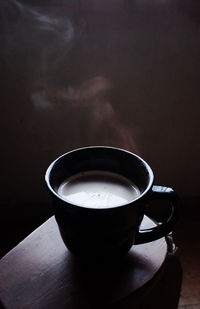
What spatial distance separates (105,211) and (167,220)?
0.14 metres

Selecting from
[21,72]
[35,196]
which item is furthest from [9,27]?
[35,196]

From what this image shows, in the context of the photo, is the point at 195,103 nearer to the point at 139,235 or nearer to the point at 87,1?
the point at 87,1

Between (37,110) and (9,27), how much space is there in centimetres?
28

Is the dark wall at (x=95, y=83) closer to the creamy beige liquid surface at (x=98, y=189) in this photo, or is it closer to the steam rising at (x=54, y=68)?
the steam rising at (x=54, y=68)

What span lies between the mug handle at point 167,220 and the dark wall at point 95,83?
0.65m

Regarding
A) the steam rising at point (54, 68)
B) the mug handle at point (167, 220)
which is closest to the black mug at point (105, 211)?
the mug handle at point (167, 220)

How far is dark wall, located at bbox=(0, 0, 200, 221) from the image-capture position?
3.19 ft

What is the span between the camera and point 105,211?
448 millimetres

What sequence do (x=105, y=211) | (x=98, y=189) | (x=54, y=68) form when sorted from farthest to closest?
(x=54, y=68) → (x=98, y=189) → (x=105, y=211)

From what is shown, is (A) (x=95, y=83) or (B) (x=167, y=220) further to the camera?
(A) (x=95, y=83)

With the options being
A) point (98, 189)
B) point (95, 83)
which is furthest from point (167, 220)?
point (95, 83)

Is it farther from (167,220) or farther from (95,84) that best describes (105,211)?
(95,84)

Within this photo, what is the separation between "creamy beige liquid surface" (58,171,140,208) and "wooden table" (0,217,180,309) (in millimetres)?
111

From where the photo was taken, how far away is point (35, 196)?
128 centimetres
